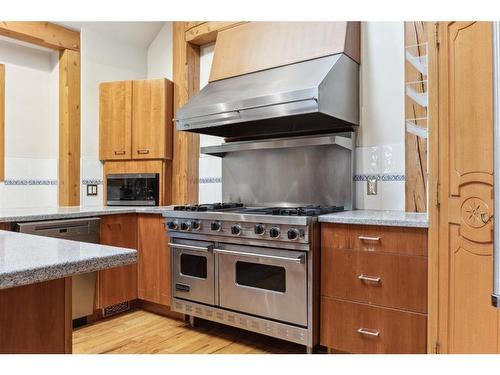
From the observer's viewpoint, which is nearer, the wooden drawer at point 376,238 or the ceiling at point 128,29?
the wooden drawer at point 376,238

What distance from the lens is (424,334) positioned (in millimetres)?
1931

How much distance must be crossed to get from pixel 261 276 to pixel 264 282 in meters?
0.04

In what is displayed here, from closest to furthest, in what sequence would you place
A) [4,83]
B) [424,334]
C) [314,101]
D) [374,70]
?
[424,334] → [314,101] → [374,70] → [4,83]

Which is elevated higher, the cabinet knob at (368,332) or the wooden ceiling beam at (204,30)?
the wooden ceiling beam at (204,30)

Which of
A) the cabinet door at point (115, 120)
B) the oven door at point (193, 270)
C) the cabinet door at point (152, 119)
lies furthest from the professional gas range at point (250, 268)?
the cabinet door at point (115, 120)

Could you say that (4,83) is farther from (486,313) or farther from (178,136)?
(486,313)

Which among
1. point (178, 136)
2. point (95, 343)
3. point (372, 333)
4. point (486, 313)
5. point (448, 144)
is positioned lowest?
point (95, 343)

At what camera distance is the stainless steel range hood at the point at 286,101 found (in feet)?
7.68

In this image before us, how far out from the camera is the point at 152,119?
3.59 m

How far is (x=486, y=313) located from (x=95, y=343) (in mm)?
2252

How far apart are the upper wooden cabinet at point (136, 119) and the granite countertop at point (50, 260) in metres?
2.49

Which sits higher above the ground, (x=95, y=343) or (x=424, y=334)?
(x=424, y=334)

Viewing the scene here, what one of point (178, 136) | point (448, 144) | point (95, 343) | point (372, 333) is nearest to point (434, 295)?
point (372, 333)

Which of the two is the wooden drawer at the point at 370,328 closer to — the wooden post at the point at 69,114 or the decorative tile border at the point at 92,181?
the decorative tile border at the point at 92,181
